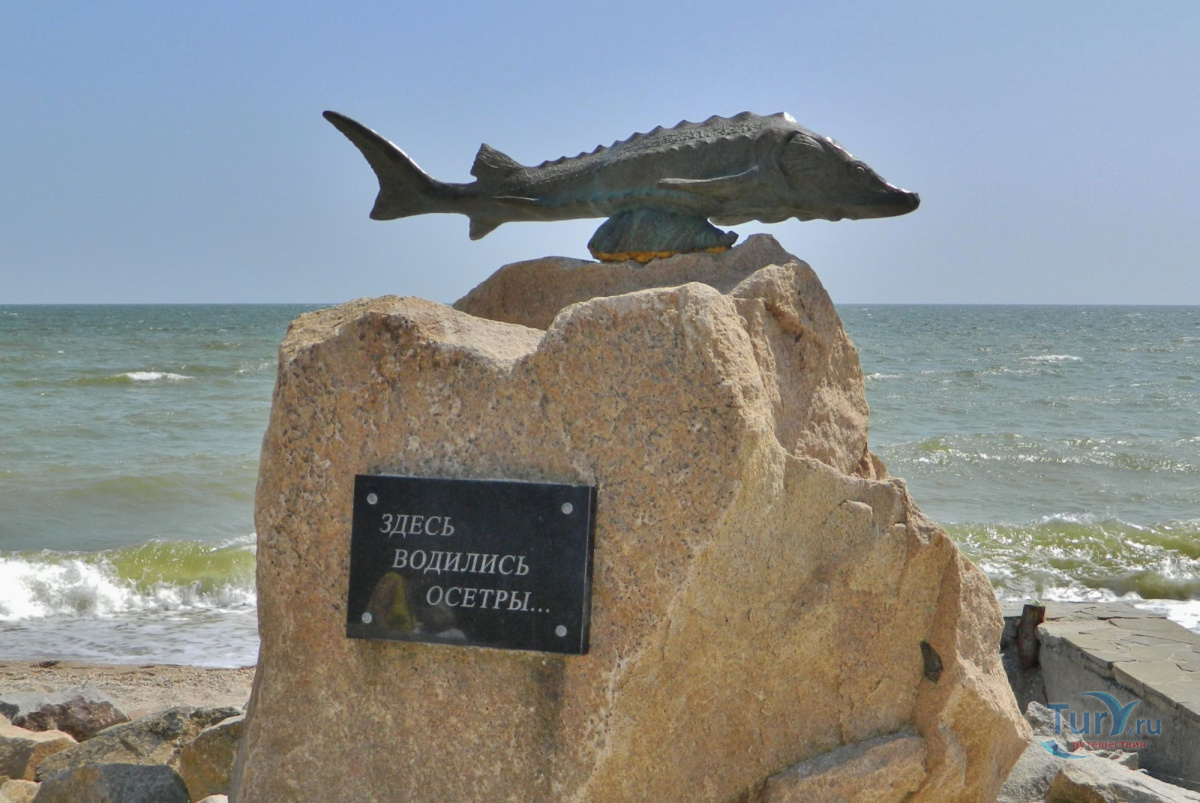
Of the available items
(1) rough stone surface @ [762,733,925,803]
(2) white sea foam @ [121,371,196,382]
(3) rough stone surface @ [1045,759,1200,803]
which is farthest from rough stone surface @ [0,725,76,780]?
(2) white sea foam @ [121,371,196,382]

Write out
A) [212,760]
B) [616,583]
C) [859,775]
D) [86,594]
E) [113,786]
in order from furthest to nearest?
[86,594] < [212,760] < [113,786] < [859,775] < [616,583]

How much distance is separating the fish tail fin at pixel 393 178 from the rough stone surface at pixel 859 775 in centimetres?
203

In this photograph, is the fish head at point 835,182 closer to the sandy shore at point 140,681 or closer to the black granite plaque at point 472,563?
the black granite plaque at point 472,563

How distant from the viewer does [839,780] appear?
90.7 inches

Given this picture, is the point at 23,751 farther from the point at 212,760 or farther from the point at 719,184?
the point at 719,184

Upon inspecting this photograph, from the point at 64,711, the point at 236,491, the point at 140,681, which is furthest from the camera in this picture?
the point at 236,491

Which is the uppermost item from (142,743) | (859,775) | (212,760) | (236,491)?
(859,775)

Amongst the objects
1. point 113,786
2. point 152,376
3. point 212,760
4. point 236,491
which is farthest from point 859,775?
point 152,376

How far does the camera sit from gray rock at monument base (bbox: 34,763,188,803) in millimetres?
2691

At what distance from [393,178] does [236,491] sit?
710 centimetres

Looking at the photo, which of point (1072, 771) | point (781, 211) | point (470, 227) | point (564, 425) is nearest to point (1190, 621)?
point (1072, 771)

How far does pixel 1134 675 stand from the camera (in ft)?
14.8

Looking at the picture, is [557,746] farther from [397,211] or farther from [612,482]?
[397,211]

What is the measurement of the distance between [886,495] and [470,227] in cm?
167
